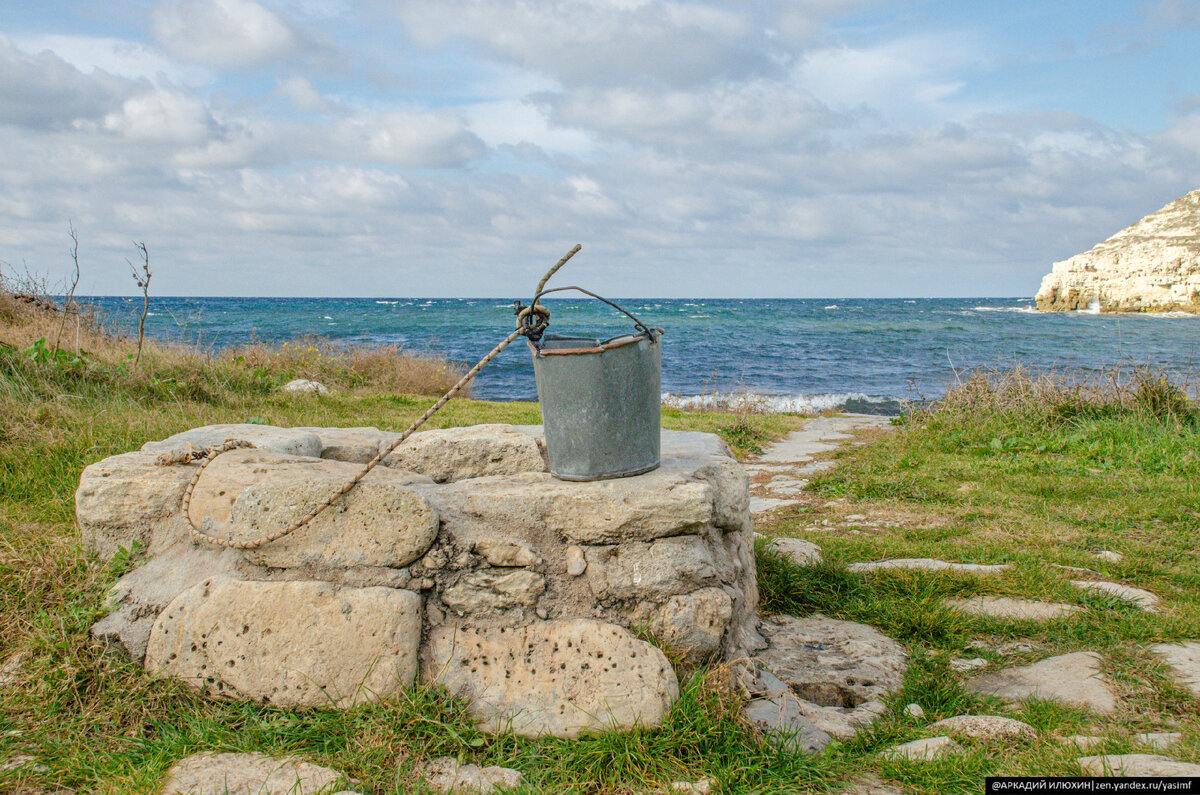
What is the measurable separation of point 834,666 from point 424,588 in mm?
1945

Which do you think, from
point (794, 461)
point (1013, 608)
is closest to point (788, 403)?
point (794, 461)

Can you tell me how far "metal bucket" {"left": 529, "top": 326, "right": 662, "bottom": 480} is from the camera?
3066mm

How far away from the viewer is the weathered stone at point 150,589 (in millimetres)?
3082

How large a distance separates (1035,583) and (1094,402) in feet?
18.9

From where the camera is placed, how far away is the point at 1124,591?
4.07 metres

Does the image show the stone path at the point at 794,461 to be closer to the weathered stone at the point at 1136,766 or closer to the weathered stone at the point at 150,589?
the weathered stone at the point at 1136,766

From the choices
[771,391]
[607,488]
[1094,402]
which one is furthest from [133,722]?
[771,391]

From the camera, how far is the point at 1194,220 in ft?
156

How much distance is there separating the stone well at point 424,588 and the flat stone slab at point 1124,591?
219 cm

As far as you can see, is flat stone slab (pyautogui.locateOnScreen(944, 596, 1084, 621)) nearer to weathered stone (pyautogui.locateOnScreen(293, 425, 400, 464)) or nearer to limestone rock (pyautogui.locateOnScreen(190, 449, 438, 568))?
limestone rock (pyautogui.locateOnScreen(190, 449, 438, 568))

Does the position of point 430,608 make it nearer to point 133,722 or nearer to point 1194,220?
point 133,722

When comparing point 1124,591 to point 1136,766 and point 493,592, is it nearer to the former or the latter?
point 1136,766

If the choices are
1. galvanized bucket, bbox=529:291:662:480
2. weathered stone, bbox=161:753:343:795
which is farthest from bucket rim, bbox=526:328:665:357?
weathered stone, bbox=161:753:343:795

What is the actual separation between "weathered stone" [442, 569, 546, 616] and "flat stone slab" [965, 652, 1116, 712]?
195 cm
